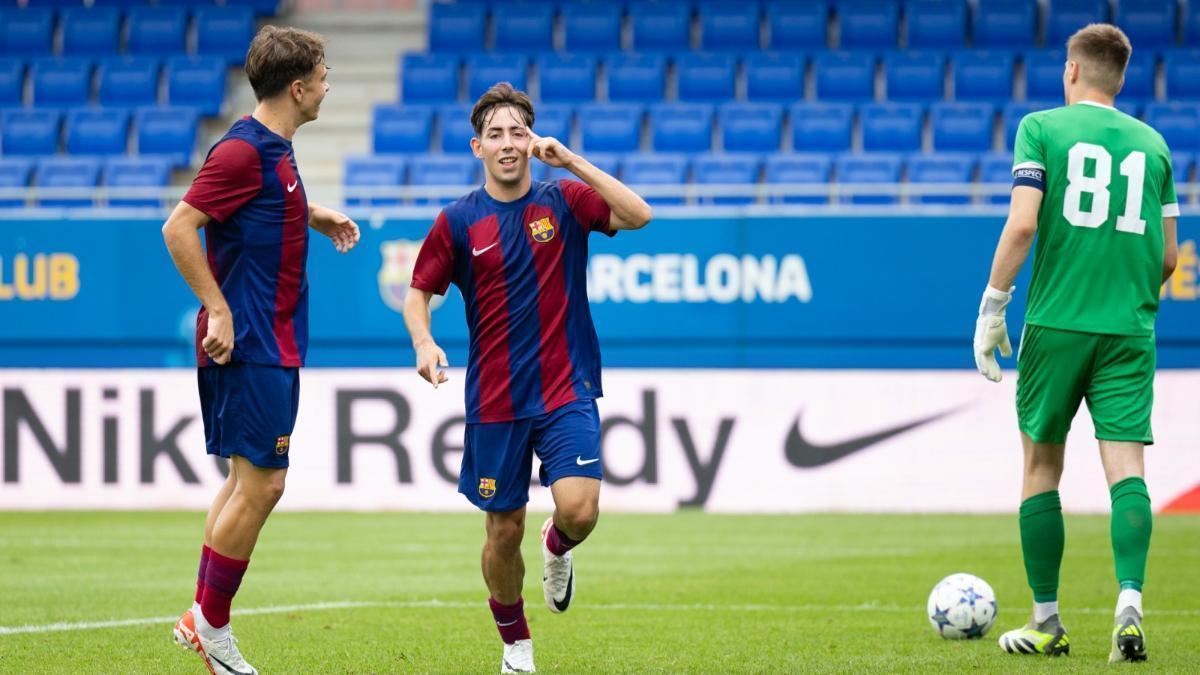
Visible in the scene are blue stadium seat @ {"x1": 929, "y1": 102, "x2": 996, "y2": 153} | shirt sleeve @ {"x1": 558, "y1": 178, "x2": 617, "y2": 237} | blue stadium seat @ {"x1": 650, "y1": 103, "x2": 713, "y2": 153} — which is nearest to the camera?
shirt sleeve @ {"x1": 558, "y1": 178, "x2": 617, "y2": 237}

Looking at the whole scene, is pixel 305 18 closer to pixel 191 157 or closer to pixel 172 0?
pixel 172 0

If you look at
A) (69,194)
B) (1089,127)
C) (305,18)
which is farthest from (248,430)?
(305,18)

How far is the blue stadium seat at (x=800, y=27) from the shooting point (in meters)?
21.3

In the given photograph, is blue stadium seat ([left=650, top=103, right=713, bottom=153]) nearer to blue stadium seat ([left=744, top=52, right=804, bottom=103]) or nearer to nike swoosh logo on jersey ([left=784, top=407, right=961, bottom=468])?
blue stadium seat ([left=744, top=52, right=804, bottom=103])

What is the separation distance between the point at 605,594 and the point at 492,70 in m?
12.5

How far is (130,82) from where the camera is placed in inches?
850

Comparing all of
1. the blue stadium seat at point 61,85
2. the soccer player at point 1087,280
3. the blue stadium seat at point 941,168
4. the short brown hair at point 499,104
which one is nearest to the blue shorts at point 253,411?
the short brown hair at point 499,104

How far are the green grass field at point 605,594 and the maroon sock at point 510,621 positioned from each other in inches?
6.3

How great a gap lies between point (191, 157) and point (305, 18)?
3.86 metres

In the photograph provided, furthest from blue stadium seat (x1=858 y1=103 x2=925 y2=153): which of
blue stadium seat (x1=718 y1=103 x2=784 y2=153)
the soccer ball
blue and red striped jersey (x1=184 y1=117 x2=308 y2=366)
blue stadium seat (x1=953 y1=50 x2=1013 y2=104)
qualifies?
blue and red striped jersey (x1=184 y1=117 x2=308 y2=366)

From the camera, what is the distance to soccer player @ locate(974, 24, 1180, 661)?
628 cm

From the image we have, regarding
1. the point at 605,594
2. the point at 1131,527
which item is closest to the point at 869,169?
the point at 605,594

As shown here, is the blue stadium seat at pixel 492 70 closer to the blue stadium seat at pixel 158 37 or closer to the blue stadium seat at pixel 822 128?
the blue stadium seat at pixel 822 128

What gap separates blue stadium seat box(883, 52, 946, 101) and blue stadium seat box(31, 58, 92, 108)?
32.8 feet
